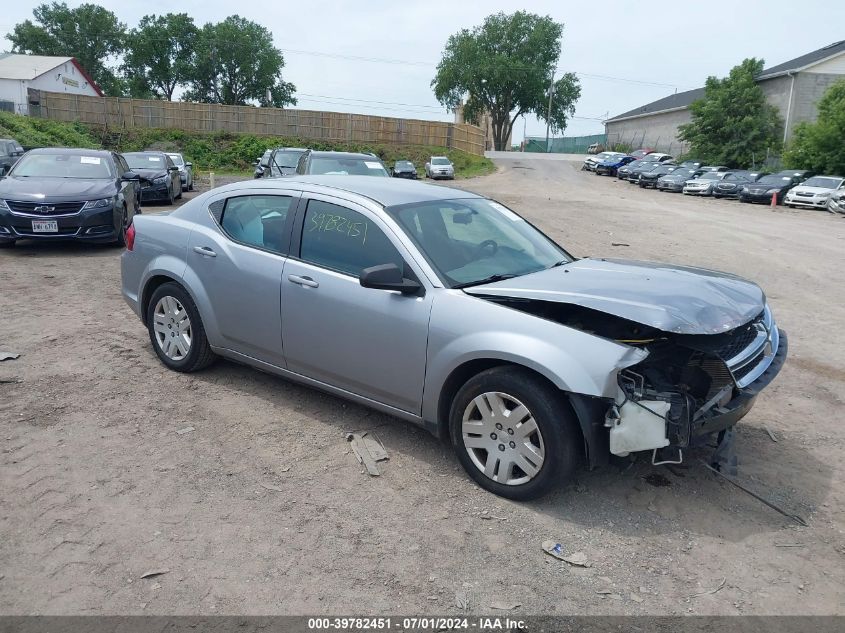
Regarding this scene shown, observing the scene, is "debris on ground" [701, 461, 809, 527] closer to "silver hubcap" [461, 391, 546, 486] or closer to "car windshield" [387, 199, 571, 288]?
"silver hubcap" [461, 391, 546, 486]

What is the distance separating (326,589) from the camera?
300cm

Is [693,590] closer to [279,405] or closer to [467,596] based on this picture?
[467,596]

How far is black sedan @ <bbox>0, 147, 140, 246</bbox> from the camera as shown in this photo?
991 centimetres


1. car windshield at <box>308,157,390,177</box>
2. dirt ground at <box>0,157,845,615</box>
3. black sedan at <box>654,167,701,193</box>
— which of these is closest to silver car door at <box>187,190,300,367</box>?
dirt ground at <box>0,157,845,615</box>

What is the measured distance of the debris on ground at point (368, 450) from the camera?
13.6 ft

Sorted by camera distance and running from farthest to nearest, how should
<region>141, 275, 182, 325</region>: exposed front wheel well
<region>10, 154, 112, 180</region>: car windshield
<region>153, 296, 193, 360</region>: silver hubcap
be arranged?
<region>10, 154, 112, 180</region>: car windshield → <region>141, 275, 182, 325</region>: exposed front wheel well → <region>153, 296, 193, 360</region>: silver hubcap

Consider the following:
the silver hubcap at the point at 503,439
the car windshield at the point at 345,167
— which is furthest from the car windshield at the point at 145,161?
the silver hubcap at the point at 503,439

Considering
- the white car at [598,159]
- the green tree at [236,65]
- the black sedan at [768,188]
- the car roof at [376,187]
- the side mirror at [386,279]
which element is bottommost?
the side mirror at [386,279]

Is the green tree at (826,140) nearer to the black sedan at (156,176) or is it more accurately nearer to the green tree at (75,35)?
the black sedan at (156,176)

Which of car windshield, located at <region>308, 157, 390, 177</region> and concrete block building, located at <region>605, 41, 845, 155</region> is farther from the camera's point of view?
concrete block building, located at <region>605, 41, 845, 155</region>

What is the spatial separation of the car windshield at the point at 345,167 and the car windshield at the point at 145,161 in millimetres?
7969

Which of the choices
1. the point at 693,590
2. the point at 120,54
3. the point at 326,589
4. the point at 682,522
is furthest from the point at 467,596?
the point at 120,54

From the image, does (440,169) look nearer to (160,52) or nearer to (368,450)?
(368,450)

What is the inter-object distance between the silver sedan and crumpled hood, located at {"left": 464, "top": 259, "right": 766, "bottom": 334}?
2 cm
